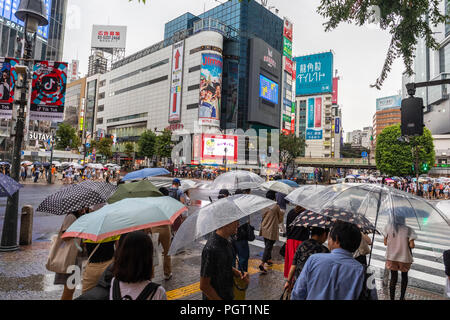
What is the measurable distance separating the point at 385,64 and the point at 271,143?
185 ft

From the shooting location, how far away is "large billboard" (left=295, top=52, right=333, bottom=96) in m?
89.8

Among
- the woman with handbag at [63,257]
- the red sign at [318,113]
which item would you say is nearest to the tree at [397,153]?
the red sign at [318,113]

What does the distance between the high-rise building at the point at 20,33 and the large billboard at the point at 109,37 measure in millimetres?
11806

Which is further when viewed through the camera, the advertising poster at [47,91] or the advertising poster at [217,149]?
the advertising poster at [217,149]

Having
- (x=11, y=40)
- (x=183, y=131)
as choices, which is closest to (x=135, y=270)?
(x=183, y=131)

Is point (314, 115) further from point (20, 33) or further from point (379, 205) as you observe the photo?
point (379, 205)

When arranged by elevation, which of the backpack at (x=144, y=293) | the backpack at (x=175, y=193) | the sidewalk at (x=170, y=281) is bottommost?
the sidewalk at (x=170, y=281)

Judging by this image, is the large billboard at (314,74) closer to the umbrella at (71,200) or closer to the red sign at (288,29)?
Answer: the red sign at (288,29)

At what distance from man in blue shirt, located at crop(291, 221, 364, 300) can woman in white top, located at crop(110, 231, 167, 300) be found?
1241mm

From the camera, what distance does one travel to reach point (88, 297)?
7.89 feet

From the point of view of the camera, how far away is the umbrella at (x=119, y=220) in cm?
294

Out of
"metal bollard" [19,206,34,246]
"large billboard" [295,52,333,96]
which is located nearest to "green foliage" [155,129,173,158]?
"metal bollard" [19,206,34,246]

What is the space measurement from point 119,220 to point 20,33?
77.0m
